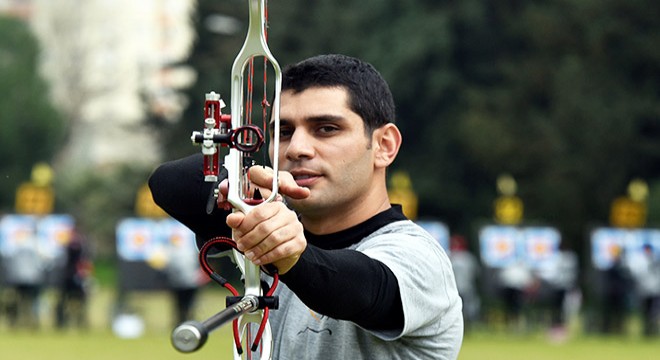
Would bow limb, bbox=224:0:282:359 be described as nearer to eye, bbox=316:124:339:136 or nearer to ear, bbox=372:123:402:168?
eye, bbox=316:124:339:136

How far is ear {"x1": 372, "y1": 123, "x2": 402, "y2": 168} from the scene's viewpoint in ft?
13.0

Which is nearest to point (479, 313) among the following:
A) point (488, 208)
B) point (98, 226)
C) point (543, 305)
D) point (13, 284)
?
point (543, 305)

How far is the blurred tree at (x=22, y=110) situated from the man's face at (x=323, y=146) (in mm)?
50774

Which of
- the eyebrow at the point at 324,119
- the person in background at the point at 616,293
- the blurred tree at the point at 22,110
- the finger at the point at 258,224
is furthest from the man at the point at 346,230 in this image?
the blurred tree at the point at 22,110

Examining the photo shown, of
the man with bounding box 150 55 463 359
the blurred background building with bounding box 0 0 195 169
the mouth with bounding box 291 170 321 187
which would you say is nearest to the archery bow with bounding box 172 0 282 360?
the man with bounding box 150 55 463 359

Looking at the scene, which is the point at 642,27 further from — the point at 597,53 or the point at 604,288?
the point at 604,288

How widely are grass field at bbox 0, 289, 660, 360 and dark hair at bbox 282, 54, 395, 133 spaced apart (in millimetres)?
13430

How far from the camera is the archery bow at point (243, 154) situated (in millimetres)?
3104

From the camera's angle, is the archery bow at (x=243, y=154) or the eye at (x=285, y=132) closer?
the archery bow at (x=243, y=154)

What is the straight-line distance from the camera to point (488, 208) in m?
42.3

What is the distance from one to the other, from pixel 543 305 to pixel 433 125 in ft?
48.3

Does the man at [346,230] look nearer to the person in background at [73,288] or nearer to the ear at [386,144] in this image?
the ear at [386,144]

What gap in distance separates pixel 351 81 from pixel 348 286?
2.31ft

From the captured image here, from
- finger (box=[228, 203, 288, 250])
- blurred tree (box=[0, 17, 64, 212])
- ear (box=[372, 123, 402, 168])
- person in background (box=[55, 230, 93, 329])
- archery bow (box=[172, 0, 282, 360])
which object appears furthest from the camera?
blurred tree (box=[0, 17, 64, 212])
